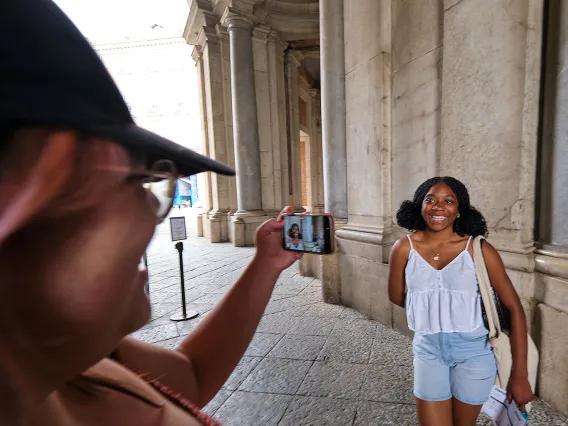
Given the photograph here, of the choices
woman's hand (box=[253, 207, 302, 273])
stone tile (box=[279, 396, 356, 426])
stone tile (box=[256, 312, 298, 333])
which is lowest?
stone tile (box=[256, 312, 298, 333])

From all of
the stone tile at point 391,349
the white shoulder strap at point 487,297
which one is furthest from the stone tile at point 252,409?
the white shoulder strap at point 487,297

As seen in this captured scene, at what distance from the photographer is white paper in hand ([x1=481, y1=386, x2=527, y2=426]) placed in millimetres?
1532

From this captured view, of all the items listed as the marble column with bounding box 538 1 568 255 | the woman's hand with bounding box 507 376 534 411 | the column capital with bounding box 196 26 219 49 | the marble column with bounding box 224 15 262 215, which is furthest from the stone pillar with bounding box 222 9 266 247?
the woman's hand with bounding box 507 376 534 411

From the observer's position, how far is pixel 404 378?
8.68ft

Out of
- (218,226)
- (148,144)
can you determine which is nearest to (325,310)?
(148,144)

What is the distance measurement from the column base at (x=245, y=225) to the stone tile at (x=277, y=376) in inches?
248

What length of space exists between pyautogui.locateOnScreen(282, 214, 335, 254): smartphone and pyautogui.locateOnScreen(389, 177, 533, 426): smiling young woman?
737 millimetres

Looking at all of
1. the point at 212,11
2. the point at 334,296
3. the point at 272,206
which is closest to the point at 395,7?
the point at 334,296

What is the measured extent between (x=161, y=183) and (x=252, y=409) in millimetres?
2354

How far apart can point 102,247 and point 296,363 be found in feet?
9.47

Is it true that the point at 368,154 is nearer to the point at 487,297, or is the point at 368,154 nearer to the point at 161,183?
the point at 487,297

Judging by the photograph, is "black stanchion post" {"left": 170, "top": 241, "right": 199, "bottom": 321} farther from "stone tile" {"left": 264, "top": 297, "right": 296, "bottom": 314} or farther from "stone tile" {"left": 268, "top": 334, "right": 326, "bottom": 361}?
"stone tile" {"left": 268, "top": 334, "right": 326, "bottom": 361}

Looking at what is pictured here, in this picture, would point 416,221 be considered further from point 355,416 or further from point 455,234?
point 355,416

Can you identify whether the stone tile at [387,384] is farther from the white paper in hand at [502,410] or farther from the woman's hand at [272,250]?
the woman's hand at [272,250]
